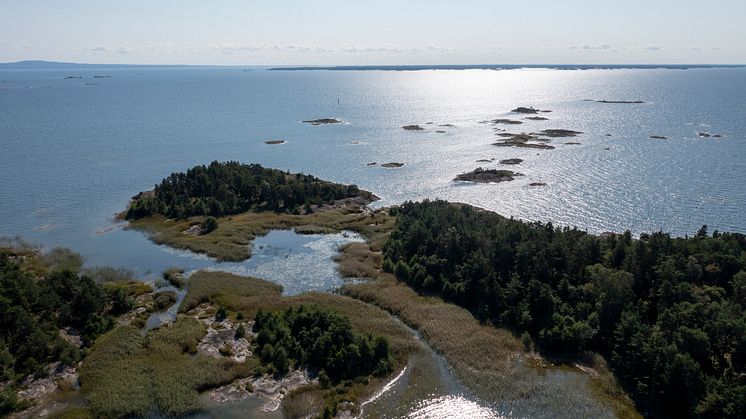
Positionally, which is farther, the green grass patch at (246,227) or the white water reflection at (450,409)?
the green grass patch at (246,227)

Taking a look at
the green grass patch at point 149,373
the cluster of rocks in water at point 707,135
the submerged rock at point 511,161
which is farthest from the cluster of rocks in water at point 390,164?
the cluster of rocks in water at point 707,135

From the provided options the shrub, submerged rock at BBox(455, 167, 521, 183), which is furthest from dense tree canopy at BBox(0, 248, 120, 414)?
submerged rock at BBox(455, 167, 521, 183)

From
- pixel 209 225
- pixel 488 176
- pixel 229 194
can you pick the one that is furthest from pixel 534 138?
pixel 209 225

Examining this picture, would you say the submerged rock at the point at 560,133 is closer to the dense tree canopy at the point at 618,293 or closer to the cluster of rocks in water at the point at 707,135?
the cluster of rocks in water at the point at 707,135

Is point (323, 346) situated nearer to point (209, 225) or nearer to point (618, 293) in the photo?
point (618, 293)

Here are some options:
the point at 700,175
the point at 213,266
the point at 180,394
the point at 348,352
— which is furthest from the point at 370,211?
the point at 700,175
